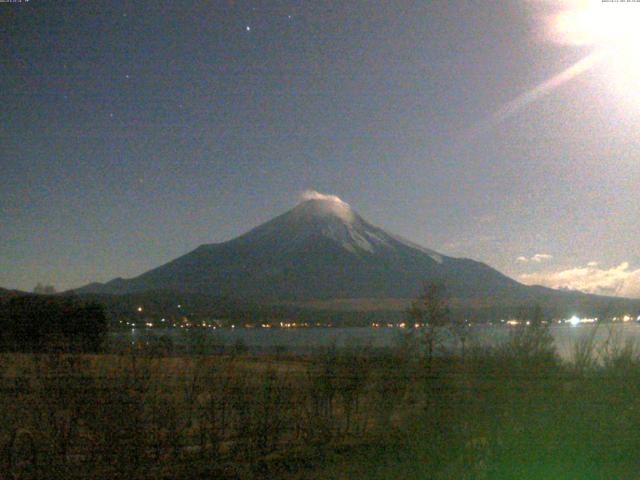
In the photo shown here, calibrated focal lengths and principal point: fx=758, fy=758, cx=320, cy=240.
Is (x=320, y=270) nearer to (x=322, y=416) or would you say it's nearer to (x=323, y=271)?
(x=323, y=271)

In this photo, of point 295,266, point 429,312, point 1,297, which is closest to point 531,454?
point 429,312

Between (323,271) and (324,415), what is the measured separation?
136 ft

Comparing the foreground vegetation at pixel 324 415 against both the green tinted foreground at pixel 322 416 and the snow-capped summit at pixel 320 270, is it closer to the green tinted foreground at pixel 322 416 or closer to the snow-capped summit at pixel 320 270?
the green tinted foreground at pixel 322 416

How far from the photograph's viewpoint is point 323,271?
5034cm

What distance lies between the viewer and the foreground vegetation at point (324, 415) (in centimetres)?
704

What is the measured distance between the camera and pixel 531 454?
8.02 m

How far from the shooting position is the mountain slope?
113 feet

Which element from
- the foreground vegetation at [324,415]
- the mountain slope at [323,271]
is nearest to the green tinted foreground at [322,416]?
the foreground vegetation at [324,415]

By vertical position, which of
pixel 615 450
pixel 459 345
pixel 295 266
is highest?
pixel 295 266

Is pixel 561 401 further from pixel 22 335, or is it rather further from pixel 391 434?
pixel 22 335

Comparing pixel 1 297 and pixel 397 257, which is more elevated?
pixel 397 257

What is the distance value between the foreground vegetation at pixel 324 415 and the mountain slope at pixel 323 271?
14404 mm

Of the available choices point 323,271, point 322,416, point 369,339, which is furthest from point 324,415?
point 323,271

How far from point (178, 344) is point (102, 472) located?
2.45m
